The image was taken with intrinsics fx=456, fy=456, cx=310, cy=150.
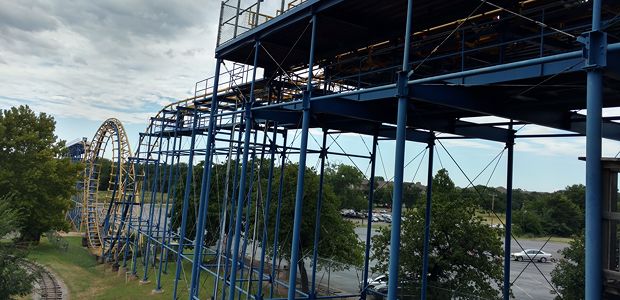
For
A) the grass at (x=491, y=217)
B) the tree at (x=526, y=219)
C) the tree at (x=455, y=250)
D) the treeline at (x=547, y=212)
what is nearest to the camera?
the grass at (x=491, y=217)

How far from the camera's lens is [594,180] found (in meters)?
5.11

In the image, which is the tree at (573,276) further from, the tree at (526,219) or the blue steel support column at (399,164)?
the blue steel support column at (399,164)

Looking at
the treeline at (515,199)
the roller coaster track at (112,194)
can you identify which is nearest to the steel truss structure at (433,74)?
the treeline at (515,199)

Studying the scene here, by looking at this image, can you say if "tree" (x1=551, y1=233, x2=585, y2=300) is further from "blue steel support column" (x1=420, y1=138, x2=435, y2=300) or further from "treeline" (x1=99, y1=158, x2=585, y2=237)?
"blue steel support column" (x1=420, y1=138, x2=435, y2=300)

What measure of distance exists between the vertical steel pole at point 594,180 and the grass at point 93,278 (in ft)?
56.5

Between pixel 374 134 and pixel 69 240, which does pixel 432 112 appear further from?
pixel 69 240

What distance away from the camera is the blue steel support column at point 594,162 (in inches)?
197

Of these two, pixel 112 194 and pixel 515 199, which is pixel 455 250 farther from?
pixel 515 199

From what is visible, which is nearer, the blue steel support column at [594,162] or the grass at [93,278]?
the blue steel support column at [594,162]

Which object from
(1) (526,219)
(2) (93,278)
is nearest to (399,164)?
(2) (93,278)

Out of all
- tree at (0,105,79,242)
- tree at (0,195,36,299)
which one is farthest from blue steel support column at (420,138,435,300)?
tree at (0,105,79,242)

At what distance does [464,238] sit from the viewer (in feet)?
53.5

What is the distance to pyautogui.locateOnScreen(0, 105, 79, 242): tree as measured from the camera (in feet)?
93.8

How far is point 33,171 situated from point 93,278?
874cm
